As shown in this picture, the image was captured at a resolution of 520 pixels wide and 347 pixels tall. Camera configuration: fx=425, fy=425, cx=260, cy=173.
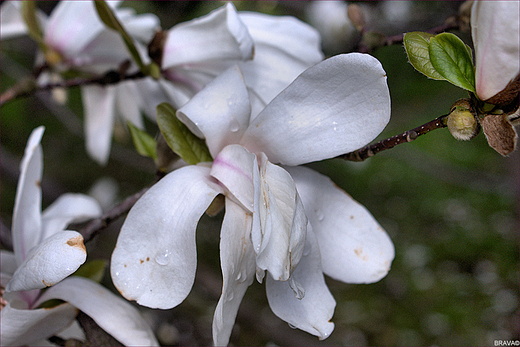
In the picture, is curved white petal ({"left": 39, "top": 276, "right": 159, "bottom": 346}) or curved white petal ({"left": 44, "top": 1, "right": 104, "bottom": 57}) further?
curved white petal ({"left": 44, "top": 1, "right": 104, "bottom": 57})

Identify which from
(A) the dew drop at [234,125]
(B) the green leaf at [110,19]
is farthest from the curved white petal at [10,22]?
(A) the dew drop at [234,125]

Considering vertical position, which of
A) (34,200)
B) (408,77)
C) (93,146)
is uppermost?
(34,200)

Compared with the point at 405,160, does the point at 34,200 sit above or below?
above

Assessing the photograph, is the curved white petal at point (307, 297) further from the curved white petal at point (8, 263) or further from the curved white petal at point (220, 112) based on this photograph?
the curved white petal at point (8, 263)

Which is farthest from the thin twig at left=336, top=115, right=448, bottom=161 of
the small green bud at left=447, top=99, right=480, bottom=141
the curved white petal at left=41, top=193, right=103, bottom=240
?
the curved white petal at left=41, top=193, right=103, bottom=240

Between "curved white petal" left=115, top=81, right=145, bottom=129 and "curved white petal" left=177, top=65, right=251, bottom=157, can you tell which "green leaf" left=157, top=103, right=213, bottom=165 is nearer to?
"curved white petal" left=177, top=65, right=251, bottom=157

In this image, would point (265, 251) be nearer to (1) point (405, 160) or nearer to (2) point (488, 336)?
(2) point (488, 336)

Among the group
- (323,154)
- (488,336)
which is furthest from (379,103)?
(488,336)
